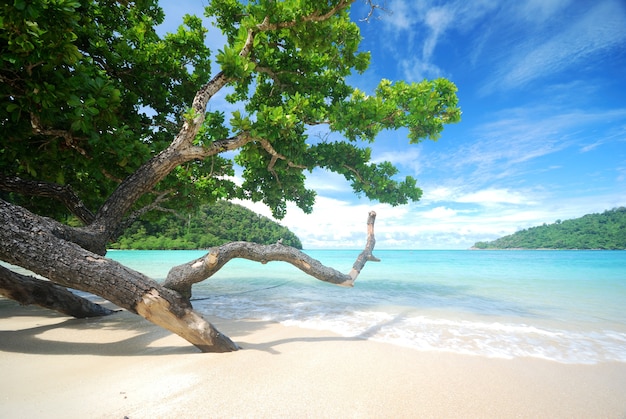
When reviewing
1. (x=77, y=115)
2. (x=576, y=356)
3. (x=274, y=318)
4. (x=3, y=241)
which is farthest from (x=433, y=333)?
(x=77, y=115)

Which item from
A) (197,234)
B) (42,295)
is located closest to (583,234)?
(197,234)

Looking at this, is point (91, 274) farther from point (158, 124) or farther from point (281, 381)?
point (158, 124)

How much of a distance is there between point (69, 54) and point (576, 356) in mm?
7344

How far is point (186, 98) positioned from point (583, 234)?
353ft

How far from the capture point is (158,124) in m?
6.32

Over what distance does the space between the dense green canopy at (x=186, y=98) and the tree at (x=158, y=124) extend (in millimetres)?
29

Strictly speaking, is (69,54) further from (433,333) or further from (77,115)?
(433,333)

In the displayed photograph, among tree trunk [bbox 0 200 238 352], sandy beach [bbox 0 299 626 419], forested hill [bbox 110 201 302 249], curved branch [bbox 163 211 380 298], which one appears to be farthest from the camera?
forested hill [bbox 110 201 302 249]

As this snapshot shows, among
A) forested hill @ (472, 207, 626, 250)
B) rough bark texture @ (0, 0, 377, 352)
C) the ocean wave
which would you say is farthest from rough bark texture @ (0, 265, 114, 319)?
forested hill @ (472, 207, 626, 250)

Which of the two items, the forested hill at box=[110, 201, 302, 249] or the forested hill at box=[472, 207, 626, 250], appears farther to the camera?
the forested hill at box=[472, 207, 626, 250]

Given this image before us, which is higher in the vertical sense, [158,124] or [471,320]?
[158,124]

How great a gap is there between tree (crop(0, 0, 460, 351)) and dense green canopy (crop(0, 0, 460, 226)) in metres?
0.03

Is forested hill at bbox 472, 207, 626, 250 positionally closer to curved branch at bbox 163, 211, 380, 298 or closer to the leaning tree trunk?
curved branch at bbox 163, 211, 380, 298

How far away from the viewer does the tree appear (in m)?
2.77
